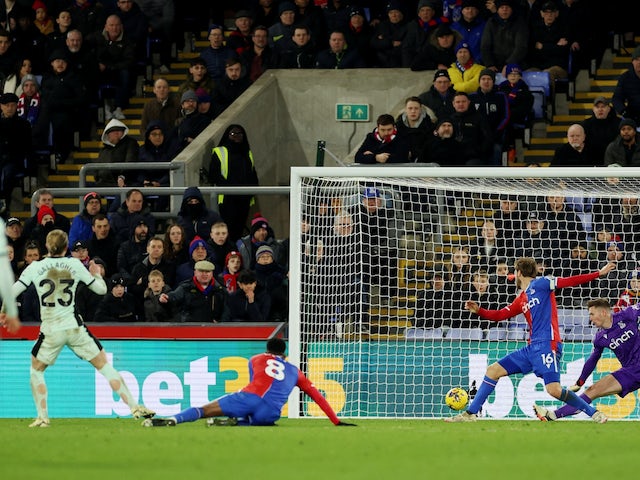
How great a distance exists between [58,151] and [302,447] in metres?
12.6

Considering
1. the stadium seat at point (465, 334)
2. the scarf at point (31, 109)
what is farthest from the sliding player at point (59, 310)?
the scarf at point (31, 109)

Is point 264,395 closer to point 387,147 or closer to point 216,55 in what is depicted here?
point 387,147

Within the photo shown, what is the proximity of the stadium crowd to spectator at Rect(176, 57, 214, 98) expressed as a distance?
1.3 inches

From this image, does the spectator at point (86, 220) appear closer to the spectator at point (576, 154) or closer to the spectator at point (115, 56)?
the spectator at point (115, 56)

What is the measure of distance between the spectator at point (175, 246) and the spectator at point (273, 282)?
974 mm

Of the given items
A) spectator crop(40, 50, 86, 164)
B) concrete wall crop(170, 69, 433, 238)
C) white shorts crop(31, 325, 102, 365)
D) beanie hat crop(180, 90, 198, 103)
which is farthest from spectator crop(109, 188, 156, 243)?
white shorts crop(31, 325, 102, 365)

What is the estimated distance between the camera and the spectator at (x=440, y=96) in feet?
66.2

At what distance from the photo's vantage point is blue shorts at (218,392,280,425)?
13.3 meters

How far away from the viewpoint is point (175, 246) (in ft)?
58.6

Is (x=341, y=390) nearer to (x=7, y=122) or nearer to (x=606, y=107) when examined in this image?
(x=606, y=107)

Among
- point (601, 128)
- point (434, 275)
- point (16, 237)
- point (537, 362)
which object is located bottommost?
point (537, 362)

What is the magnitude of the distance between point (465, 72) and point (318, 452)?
10934 mm

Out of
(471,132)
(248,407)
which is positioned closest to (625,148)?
(471,132)

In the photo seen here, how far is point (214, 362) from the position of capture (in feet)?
55.2
